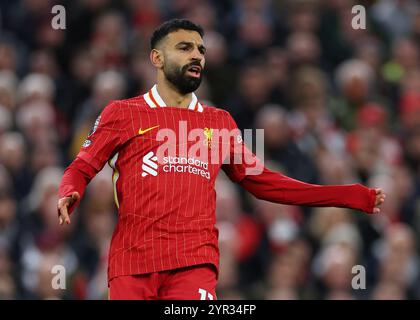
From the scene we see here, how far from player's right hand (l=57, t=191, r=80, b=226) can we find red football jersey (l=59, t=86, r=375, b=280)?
0.05 metres

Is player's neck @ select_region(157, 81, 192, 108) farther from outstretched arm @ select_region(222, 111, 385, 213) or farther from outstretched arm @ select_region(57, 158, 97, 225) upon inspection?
outstretched arm @ select_region(57, 158, 97, 225)

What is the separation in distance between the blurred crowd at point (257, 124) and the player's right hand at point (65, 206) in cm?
381

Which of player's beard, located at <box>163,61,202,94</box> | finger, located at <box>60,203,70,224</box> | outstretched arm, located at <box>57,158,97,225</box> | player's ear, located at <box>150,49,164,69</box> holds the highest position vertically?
player's ear, located at <box>150,49,164,69</box>

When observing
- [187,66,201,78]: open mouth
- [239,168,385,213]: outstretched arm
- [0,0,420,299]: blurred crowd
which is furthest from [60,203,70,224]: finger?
[0,0,420,299]: blurred crowd

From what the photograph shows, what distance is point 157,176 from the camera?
706cm

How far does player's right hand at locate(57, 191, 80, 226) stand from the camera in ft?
22.0

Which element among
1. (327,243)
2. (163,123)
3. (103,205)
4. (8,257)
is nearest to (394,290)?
(327,243)

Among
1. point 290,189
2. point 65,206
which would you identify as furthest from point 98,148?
point 290,189

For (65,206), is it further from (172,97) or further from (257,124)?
(257,124)

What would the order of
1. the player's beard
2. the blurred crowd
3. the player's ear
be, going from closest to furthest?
the player's beard < the player's ear < the blurred crowd

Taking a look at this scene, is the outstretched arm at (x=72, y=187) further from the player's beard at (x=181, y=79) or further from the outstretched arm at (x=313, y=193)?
the outstretched arm at (x=313, y=193)

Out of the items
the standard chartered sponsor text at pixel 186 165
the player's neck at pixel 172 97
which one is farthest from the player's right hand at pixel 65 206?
the player's neck at pixel 172 97

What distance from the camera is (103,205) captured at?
11.4 m
